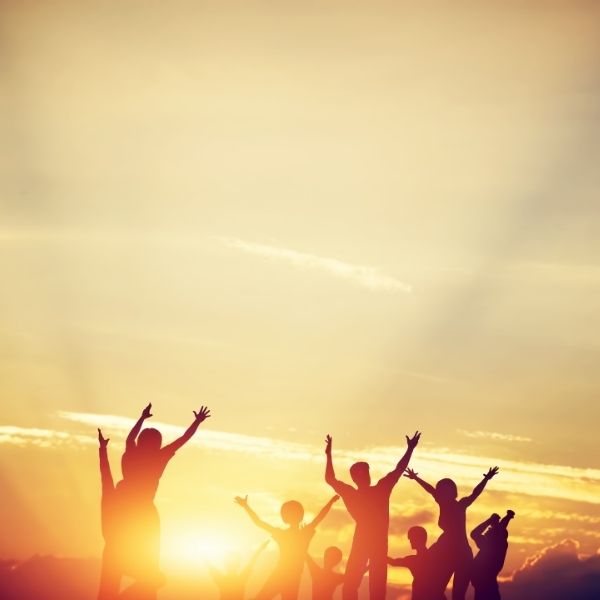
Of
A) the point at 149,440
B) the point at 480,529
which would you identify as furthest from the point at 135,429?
the point at 480,529

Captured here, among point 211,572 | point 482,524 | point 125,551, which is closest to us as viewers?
point 125,551

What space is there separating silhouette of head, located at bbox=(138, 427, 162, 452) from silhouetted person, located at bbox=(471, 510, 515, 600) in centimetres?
778

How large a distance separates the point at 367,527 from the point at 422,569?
1492mm

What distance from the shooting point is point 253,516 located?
69.3ft

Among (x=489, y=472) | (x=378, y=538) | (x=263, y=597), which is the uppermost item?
(x=489, y=472)

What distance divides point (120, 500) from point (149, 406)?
165 cm

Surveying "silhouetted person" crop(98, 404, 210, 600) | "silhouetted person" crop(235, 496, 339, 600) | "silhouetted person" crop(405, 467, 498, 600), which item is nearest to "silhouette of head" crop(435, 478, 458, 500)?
"silhouetted person" crop(405, 467, 498, 600)

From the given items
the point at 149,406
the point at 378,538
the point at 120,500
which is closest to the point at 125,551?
the point at 120,500

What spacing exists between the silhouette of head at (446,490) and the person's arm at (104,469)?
23.5ft

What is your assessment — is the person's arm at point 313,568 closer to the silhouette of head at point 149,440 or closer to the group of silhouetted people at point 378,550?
Answer: the group of silhouetted people at point 378,550

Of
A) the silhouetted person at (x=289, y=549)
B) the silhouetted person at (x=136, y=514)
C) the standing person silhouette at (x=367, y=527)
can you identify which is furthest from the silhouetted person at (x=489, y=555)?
the silhouetted person at (x=136, y=514)

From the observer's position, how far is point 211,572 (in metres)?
20.5

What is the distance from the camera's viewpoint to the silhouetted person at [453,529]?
21.3 meters

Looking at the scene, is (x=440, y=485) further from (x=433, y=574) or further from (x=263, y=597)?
(x=263, y=597)
